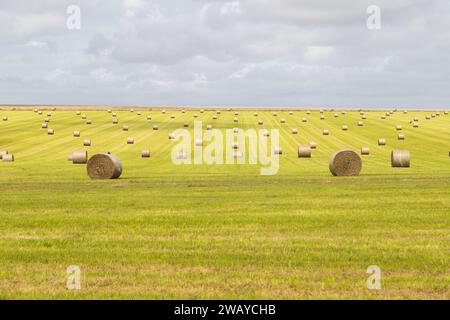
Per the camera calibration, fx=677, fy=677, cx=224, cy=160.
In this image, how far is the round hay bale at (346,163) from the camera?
124ft

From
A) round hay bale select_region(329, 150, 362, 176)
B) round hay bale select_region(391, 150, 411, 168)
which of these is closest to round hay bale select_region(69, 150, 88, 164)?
round hay bale select_region(329, 150, 362, 176)

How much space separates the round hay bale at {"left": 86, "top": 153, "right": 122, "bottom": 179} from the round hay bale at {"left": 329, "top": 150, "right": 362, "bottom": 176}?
Result: 12.2m

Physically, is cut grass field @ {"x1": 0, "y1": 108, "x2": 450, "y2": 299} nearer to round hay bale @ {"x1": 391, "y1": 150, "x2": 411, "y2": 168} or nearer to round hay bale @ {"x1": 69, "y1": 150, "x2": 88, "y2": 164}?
round hay bale @ {"x1": 391, "y1": 150, "x2": 411, "y2": 168}

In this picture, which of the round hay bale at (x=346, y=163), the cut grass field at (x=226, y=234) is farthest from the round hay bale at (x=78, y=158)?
the round hay bale at (x=346, y=163)

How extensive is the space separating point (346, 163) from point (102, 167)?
13.5 metres

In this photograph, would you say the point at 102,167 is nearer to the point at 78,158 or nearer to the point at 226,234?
the point at 78,158

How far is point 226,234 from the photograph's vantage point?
56.4 feet

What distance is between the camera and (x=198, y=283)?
39.3 ft

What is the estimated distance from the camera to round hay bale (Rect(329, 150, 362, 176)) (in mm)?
37875

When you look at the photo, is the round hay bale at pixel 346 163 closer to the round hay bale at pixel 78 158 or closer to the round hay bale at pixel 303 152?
the round hay bale at pixel 303 152

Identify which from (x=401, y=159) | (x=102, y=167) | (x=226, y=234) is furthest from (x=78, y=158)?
(x=226, y=234)
